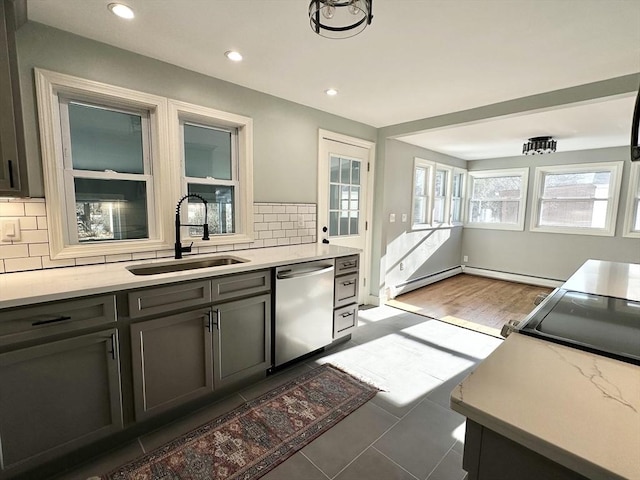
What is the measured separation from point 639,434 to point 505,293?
5092 millimetres

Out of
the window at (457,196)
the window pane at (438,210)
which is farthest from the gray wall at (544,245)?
the window pane at (438,210)

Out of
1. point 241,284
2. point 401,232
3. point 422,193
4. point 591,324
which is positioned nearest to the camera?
point 591,324

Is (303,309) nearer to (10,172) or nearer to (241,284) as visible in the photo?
(241,284)

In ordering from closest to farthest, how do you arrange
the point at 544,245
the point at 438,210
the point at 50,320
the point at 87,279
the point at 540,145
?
the point at 50,320
the point at 87,279
the point at 540,145
the point at 544,245
the point at 438,210

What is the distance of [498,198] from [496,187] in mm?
225

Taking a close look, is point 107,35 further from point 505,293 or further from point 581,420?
point 505,293

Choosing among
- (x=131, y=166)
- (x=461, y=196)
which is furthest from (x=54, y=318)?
(x=461, y=196)

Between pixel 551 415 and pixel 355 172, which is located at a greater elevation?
pixel 355 172

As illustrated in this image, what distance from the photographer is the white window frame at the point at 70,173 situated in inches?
72.7

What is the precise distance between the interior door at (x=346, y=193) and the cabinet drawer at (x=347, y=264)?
69 cm

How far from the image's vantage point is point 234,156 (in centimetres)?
281

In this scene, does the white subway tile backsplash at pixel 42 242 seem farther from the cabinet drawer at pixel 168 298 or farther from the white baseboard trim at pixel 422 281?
the white baseboard trim at pixel 422 281

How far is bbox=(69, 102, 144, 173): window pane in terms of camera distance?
204cm

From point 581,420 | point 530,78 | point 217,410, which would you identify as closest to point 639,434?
point 581,420
